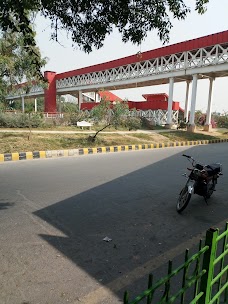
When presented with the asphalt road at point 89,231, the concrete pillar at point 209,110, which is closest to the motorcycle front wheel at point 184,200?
the asphalt road at point 89,231

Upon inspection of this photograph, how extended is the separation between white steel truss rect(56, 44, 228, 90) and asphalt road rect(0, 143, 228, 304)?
18958 mm

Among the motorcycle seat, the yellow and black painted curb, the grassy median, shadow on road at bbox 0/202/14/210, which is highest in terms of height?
the motorcycle seat

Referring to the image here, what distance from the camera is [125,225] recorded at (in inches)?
172

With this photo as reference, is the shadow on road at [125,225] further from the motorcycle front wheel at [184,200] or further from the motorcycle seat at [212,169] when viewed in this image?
the motorcycle seat at [212,169]

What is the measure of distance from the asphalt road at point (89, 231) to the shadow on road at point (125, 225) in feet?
0.04

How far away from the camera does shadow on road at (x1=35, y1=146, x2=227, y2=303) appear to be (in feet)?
10.3

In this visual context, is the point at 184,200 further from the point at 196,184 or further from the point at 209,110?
the point at 209,110

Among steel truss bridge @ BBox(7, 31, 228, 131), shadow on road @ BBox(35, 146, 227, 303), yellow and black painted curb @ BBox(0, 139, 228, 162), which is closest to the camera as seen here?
shadow on road @ BBox(35, 146, 227, 303)

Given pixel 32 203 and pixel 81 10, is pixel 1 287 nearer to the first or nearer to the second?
pixel 32 203

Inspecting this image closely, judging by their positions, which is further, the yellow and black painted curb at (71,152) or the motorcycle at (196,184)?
the yellow and black painted curb at (71,152)

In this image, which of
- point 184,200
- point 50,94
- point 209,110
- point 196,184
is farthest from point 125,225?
point 50,94

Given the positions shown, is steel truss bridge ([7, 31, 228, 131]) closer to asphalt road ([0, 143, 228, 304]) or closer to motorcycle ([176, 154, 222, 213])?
asphalt road ([0, 143, 228, 304])

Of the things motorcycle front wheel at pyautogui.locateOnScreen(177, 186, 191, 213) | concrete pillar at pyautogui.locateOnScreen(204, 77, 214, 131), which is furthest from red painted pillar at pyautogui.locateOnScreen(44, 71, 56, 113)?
motorcycle front wheel at pyautogui.locateOnScreen(177, 186, 191, 213)

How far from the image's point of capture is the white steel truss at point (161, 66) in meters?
23.3
